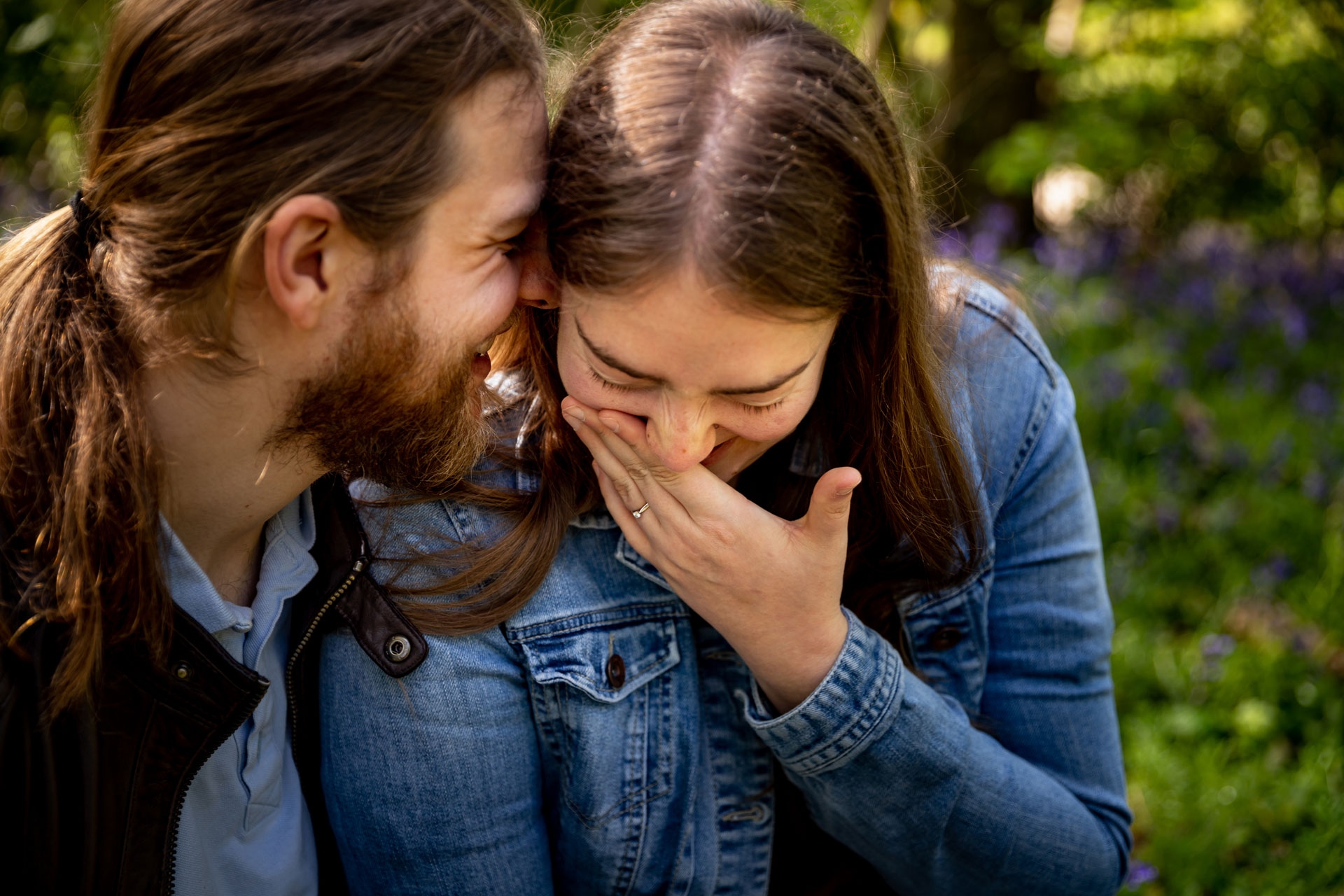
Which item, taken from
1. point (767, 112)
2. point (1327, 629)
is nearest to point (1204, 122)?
point (1327, 629)

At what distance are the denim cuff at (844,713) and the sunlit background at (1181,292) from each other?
0.92m

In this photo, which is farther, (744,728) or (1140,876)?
(1140,876)

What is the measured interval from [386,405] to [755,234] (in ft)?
2.08

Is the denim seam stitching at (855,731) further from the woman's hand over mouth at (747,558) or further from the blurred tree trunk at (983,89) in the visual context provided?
the blurred tree trunk at (983,89)

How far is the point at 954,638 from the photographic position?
6.93 feet

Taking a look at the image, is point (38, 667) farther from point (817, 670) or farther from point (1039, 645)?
point (1039, 645)

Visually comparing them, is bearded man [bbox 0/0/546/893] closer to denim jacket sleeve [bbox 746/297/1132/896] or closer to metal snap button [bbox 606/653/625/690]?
metal snap button [bbox 606/653/625/690]

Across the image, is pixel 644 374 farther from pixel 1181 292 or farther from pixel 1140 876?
pixel 1181 292

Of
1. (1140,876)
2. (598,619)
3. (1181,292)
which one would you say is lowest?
(1181,292)

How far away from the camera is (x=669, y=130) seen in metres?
1.54

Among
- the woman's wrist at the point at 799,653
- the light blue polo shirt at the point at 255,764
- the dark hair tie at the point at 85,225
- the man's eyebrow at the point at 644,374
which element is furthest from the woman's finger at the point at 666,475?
the dark hair tie at the point at 85,225

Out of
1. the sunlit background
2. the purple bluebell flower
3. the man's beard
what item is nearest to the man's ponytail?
the man's beard

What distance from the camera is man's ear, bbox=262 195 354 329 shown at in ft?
4.98

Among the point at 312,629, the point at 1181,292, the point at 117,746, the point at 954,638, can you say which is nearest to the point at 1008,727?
the point at 954,638
